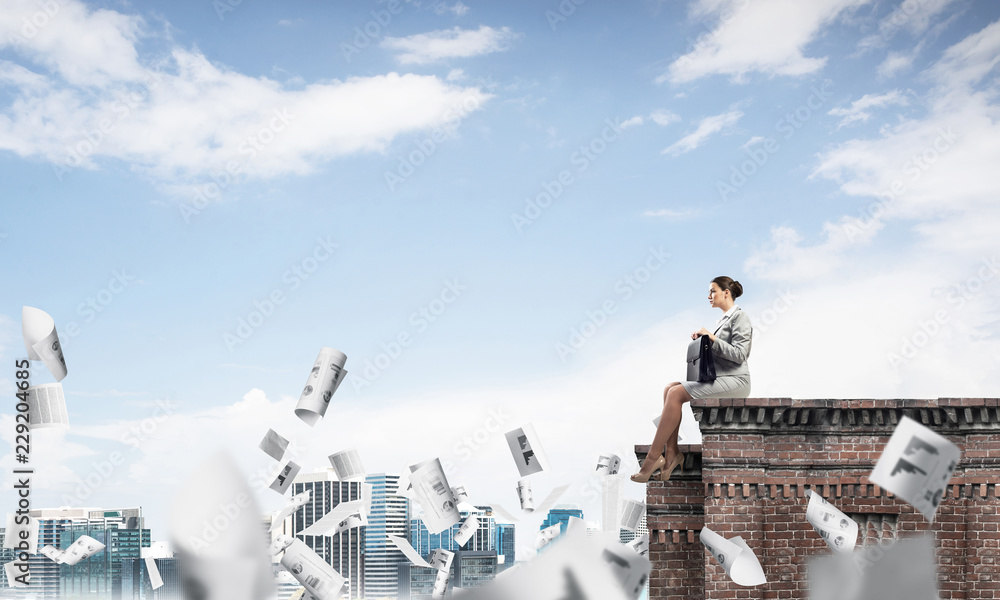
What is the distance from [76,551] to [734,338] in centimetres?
997

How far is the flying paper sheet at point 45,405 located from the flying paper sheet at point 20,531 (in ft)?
6.97

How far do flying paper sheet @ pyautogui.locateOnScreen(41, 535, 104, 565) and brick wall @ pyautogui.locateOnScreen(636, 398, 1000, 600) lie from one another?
838cm

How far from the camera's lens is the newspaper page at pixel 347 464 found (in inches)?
498

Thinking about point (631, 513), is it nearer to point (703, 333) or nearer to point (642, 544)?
point (642, 544)

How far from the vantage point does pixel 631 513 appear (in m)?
11.0

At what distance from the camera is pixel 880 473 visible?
6582mm

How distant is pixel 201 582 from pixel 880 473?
223 inches

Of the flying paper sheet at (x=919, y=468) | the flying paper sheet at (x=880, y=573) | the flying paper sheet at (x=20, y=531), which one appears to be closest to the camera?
the flying paper sheet at (x=919, y=468)

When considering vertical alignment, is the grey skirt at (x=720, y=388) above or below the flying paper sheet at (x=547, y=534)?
above

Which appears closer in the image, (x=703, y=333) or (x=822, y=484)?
(x=703, y=333)

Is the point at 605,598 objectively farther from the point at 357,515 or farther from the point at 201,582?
the point at 357,515

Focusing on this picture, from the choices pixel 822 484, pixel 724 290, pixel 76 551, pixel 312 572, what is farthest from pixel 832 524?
pixel 76 551

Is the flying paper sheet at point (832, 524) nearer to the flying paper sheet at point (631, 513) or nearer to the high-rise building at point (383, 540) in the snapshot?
the flying paper sheet at point (631, 513)

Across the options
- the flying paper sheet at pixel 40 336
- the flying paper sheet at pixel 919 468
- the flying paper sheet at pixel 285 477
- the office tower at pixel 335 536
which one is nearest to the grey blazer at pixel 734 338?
the flying paper sheet at pixel 919 468
